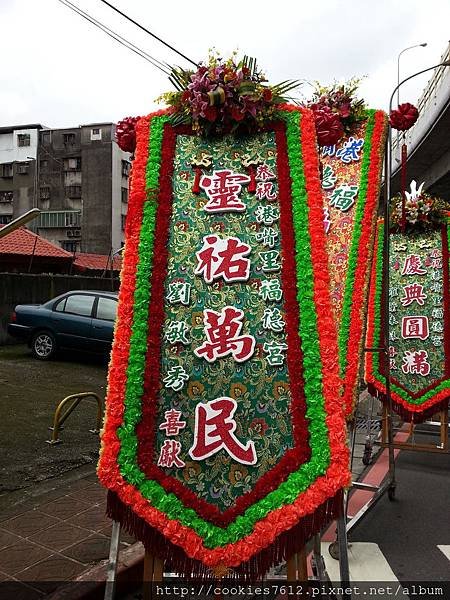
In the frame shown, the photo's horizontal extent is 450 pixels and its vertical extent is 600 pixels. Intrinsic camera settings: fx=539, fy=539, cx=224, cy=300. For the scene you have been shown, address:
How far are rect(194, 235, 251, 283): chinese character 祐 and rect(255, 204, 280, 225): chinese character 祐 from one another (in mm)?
147

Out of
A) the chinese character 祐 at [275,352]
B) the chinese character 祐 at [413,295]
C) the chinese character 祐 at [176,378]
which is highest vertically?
the chinese character 祐 at [413,295]

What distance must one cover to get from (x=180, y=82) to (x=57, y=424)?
385cm

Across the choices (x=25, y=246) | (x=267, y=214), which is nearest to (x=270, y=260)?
(x=267, y=214)

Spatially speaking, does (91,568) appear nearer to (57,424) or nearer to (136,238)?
(136,238)

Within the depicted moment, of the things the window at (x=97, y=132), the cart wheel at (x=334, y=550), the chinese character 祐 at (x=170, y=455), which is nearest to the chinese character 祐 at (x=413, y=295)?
the cart wheel at (x=334, y=550)

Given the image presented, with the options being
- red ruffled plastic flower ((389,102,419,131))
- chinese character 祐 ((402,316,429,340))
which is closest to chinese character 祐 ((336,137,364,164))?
red ruffled plastic flower ((389,102,419,131))

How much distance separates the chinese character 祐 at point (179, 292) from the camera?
237 cm

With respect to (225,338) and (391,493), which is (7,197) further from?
(225,338)

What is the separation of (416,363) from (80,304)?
262 inches

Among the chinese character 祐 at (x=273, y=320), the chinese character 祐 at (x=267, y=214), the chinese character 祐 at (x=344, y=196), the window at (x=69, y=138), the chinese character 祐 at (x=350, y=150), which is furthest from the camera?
the window at (x=69, y=138)

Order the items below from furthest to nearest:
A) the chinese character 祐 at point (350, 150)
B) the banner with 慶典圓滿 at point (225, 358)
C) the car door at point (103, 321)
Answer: the car door at point (103, 321) < the chinese character 祐 at point (350, 150) < the banner with 慶典圓滿 at point (225, 358)

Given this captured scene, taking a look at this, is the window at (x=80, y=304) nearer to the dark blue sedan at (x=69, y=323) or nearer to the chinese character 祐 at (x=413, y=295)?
the dark blue sedan at (x=69, y=323)

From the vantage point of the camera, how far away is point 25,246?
1777 centimetres

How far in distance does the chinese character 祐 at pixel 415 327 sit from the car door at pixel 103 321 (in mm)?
5705
